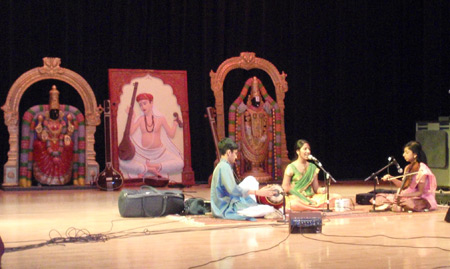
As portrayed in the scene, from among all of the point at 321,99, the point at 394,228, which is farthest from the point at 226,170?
the point at 321,99

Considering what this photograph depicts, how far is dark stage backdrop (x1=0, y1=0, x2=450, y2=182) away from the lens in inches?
409

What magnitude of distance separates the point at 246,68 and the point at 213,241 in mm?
6044

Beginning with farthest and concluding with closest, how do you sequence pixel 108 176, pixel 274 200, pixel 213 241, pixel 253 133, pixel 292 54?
1. pixel 292 54
2. pixel 253 133
3. pixel 108 176
4. pixel 274 200
5. pixel 213 241

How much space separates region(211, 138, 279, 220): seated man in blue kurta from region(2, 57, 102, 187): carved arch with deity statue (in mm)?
3954

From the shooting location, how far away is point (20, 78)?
10023mm

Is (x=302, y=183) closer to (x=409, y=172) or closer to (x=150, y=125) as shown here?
(x=409, y=172)

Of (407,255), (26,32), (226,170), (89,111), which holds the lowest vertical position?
(407,255)

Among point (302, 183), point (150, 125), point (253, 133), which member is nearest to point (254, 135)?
point (253, 133)

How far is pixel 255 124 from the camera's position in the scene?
11102 millimetres

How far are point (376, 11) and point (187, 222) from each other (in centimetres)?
701

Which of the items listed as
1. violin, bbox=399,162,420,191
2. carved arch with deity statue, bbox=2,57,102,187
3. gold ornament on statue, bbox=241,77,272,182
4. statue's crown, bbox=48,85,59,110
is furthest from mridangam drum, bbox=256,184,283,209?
statue's crown, bbox=48,85,59,110

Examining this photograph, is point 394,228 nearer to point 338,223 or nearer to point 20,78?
point 338,223

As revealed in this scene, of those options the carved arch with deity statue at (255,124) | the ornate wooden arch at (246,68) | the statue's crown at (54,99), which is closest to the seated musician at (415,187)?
the carved arch with deity statue at (255,124)

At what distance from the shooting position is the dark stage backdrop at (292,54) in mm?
10398
